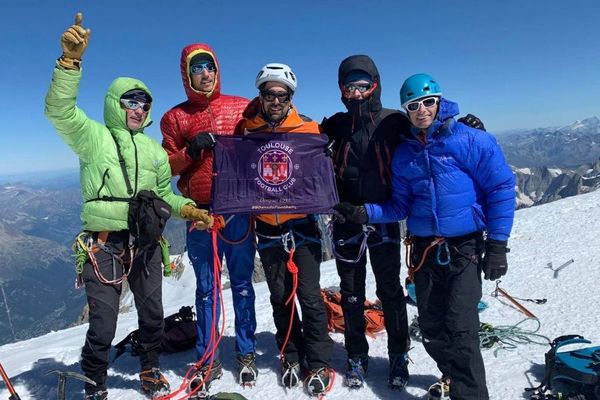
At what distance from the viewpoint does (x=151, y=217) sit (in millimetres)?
5160

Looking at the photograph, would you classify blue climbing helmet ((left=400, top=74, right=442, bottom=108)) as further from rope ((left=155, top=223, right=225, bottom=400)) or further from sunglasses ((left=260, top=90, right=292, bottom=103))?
rope ((left=155, top=223, right=225, bottom=400))

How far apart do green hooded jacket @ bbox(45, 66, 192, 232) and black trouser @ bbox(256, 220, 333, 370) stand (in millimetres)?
1456

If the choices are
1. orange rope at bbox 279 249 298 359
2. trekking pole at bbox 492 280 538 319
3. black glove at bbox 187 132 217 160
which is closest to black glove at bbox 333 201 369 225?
orange rope at bbox 279 249 298 359

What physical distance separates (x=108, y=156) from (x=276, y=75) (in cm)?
244

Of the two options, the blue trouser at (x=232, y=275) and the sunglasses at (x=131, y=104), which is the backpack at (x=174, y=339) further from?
the sunglasses at (x=131, y=104)

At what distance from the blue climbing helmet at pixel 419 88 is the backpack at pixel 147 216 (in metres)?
3.44

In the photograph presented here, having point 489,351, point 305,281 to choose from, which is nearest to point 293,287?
point 305,281

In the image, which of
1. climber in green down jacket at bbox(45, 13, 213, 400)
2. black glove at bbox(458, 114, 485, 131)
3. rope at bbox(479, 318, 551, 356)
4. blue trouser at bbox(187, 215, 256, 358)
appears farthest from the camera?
rope at bbox(479, 318, 551, 356)

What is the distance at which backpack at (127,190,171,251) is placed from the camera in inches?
204

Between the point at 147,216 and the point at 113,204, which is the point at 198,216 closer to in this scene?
the point at 147,216

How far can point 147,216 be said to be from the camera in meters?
5.16

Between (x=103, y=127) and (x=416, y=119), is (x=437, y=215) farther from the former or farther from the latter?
(x=103, y=127)

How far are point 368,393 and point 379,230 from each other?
2304 millimetres

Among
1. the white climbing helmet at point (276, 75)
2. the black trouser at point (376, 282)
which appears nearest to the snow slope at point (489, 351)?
the black trouser at point (376, 282)
